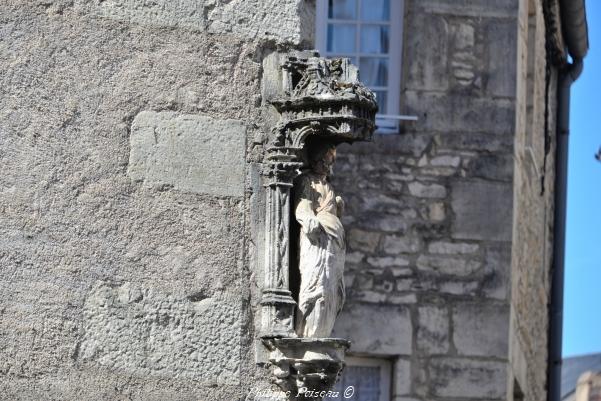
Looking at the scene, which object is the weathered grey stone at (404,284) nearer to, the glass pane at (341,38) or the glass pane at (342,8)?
the glass pane at (341,38)

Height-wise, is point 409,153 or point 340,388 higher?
point 409,153

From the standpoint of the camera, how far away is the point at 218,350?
6.45m

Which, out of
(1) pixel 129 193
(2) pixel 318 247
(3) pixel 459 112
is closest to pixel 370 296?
(3) pixel 459 112

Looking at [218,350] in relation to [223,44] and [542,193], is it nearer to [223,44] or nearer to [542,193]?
[223,44]

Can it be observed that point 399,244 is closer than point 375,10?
Yes

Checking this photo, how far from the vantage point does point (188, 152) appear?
21.5ft

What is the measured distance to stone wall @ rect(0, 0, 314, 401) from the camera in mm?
6297

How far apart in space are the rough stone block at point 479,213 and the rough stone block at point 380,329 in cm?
A: 67

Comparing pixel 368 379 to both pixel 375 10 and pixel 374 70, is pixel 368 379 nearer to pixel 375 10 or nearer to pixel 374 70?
pixel 374 70

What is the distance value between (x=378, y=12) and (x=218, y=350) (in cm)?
751

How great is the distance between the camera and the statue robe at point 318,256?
6445mm

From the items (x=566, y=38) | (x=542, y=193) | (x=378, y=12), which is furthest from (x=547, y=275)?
(x=378, y=12)

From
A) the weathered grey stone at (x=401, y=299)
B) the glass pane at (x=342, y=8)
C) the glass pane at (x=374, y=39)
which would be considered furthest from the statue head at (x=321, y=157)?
the glass pane at (x=342, y=8)

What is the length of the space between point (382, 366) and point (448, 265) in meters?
0.76
